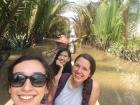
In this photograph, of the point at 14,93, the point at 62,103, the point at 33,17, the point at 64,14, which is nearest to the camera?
the point at 14,93

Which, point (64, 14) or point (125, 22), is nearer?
point (125, 22)

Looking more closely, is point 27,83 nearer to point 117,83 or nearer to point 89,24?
point 117,83

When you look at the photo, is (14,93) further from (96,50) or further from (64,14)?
(64,14)

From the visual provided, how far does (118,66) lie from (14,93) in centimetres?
Result: 1486

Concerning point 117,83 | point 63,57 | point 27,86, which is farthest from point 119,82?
point 27,86

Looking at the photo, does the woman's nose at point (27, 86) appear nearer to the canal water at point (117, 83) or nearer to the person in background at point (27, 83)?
the person in background at point (27, 83)

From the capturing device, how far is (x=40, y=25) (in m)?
21.9

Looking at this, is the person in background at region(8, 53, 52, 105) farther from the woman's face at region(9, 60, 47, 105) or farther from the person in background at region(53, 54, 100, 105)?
the person in background at region(53, 54, 100, 105)

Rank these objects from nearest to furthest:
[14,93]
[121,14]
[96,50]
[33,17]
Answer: [14,93] < [33,17] < [121,14] < [96,50]

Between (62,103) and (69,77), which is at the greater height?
(69,77)

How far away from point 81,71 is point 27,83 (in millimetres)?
1402

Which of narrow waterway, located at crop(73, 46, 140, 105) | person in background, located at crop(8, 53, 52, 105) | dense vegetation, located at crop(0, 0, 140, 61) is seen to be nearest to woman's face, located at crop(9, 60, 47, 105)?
person in background, located at crop(8, 53, 52, 105)

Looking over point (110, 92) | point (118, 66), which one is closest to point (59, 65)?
point (110, 92)

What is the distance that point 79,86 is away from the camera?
363cm
